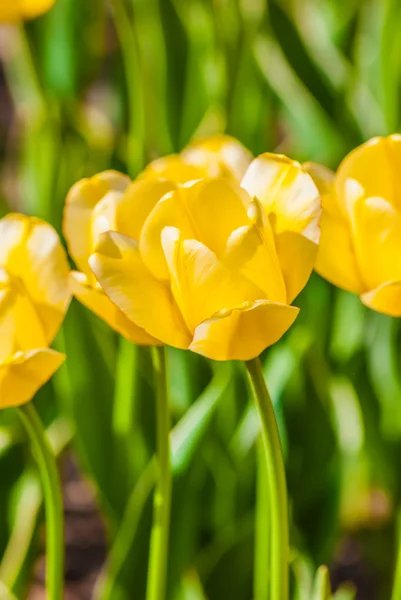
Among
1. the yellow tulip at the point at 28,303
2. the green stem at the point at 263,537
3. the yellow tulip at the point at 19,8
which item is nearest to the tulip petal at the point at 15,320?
the yellow tulip at the point at 28,303

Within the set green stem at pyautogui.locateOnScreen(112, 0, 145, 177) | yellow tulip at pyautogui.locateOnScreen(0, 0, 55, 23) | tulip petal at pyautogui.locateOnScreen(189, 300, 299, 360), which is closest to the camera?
tulip petal at pyautogui.locateOnScreen(189, 300, 299, 360)

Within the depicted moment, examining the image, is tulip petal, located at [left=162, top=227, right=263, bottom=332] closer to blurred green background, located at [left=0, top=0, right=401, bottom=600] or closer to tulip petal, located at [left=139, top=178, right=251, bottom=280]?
tulip petal, located at [left=139, top=178, right=251, bottom=280]

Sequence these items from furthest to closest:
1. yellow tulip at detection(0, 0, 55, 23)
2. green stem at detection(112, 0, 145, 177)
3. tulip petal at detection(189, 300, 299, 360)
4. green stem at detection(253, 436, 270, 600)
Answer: green stem at detection(112, 0, 145, 177) → yellow tulip at detection(0, 0, 55, 23) → green stem at detection(253, 436, 270, 600) → tulip petal at detection(189, 300, 299, 360)

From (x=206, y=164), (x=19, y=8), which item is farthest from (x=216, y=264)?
(x=19, y=8)

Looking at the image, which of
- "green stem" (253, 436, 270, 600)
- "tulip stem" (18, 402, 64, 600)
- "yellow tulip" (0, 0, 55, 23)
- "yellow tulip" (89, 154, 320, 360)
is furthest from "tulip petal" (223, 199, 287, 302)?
"yellow tulip" (0, 0, 55, 23)

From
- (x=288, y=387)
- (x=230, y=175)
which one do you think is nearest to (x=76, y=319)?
(x=288, y=387)

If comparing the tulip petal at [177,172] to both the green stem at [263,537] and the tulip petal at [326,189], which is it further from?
the green stem at [263,537]

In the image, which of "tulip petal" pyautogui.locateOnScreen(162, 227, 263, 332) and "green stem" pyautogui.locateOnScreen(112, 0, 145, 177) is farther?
"green stem" pyautogui.locateOnScreen(112, 0, 145, 177)

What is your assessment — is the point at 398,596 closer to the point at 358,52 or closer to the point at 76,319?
the point at 76,319
